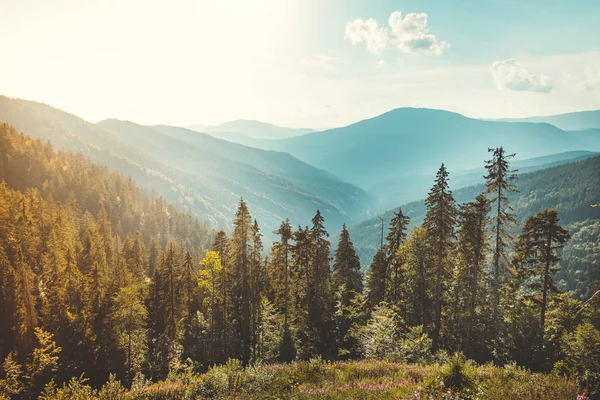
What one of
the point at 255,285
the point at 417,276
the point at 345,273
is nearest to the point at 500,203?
the point at 417,276

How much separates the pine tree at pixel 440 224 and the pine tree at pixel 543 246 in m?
5.31

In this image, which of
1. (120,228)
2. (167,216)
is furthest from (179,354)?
(167,216)

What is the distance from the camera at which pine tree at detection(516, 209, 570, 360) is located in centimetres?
2617

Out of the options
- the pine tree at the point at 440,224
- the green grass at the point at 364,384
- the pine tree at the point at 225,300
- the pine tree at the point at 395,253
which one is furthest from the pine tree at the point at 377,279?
the green grass at the point at 364,384

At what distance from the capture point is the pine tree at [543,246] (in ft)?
85.9

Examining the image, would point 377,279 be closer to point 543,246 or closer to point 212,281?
point 543,246

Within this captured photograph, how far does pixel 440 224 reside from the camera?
29578 mm

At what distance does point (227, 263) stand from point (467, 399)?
32041 millimetres

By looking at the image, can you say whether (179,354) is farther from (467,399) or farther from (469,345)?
(467,399)

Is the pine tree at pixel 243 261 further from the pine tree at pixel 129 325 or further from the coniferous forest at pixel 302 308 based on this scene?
the pine tree at pixel 129 325

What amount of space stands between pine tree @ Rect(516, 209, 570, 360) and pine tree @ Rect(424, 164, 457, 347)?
5313mm

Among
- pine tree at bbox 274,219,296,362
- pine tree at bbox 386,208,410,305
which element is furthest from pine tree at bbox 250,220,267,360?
pine tree at bbox 386,208,410,305

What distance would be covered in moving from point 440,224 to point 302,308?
20.4 metres

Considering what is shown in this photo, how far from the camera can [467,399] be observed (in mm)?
9266
